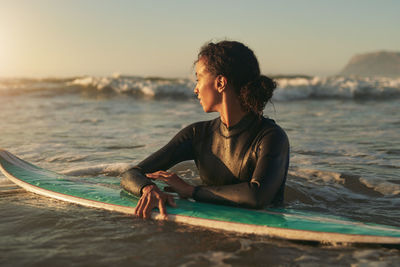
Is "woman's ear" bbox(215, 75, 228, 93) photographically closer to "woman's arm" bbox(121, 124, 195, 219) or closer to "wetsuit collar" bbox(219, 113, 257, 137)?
"wetsuit collar" bbox(219, 113, 257, 137)

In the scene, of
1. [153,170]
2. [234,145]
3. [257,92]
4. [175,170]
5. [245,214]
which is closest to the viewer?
[245,214]

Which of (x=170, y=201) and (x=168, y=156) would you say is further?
(x=168, y=156)

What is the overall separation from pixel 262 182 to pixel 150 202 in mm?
806

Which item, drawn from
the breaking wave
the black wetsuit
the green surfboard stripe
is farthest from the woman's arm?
the breaking wave

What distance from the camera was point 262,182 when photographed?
2768 mm

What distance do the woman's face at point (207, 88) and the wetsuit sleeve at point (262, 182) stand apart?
0.44m

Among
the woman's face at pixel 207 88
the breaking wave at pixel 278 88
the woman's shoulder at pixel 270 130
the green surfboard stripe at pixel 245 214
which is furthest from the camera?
the breaking wave at pixel 278 88

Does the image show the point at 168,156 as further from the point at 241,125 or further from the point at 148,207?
the point at 241,125

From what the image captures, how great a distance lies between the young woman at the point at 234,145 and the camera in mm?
2846

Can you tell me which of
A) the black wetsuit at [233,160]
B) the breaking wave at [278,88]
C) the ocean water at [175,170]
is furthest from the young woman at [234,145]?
the breaking wave at [278,88]

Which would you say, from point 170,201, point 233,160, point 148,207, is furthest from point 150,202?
point 233,160

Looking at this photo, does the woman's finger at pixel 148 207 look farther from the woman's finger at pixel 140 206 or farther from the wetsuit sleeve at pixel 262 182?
the wetsuit sleeve at pixel 262 182

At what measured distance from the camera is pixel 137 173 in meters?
3.25

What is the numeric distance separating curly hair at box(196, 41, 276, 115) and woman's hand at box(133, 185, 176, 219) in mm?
878
